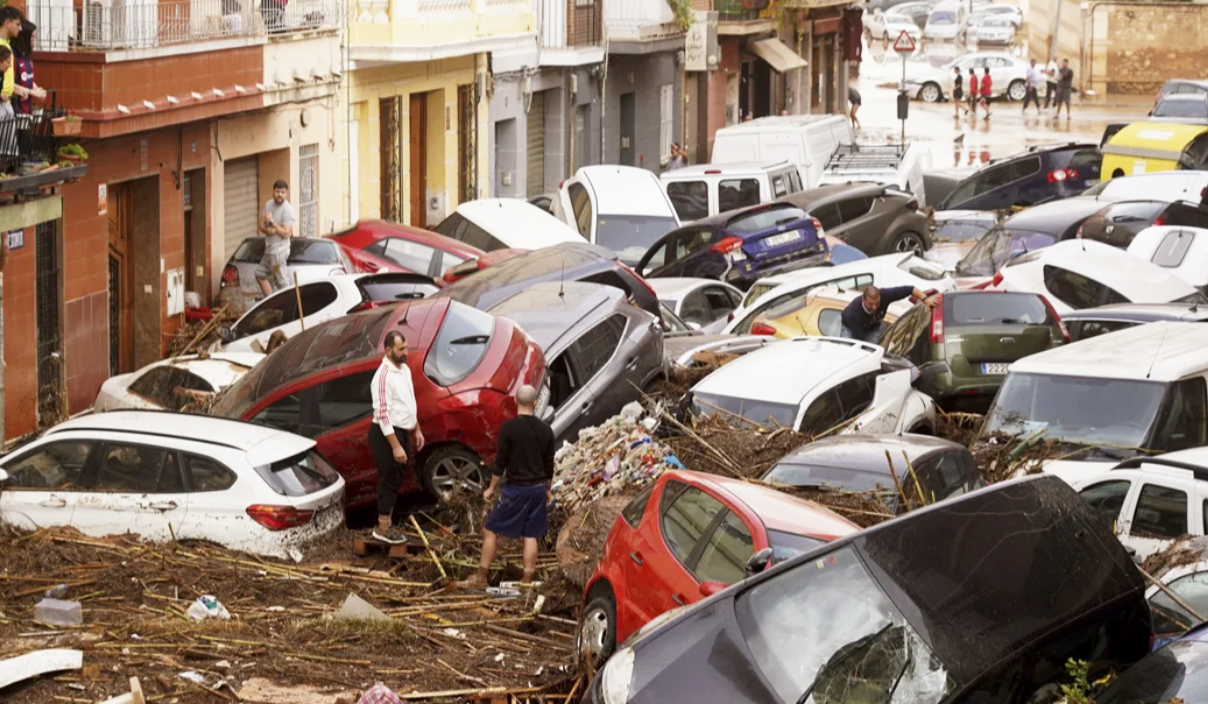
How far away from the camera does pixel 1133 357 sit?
1580 centimetres

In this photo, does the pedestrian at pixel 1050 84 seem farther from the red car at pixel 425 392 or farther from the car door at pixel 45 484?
the car door at pixel 45 484

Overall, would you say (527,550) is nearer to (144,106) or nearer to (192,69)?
(144,106)

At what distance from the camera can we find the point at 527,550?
13133 mm

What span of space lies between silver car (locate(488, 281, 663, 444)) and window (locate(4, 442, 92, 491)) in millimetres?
3865

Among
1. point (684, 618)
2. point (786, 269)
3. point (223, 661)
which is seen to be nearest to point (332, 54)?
point (786, 269)

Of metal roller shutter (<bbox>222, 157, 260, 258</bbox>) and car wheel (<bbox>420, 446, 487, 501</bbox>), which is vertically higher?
metal roller shutter (<bbox>222, 157, 260, 258</bbox>)

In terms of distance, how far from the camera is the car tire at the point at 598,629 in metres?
10.4

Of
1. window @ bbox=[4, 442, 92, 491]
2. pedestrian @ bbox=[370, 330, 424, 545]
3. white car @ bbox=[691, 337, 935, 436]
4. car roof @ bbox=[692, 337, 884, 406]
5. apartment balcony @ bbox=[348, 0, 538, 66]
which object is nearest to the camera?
window @ bbox=[4, 442, 92, 491]

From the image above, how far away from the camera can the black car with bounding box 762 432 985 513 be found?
12.4 meters

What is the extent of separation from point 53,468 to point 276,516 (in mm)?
1794

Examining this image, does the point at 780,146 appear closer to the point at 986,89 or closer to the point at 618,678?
the point at 986,89

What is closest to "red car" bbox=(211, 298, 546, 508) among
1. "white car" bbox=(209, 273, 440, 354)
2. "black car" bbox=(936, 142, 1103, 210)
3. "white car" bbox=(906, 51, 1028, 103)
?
"white car" bbox=(209, 273, 440, 354)

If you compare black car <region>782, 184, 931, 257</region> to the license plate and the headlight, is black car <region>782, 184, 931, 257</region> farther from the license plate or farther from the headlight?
the headlight

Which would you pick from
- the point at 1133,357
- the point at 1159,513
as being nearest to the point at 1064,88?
the point at 1133,357
